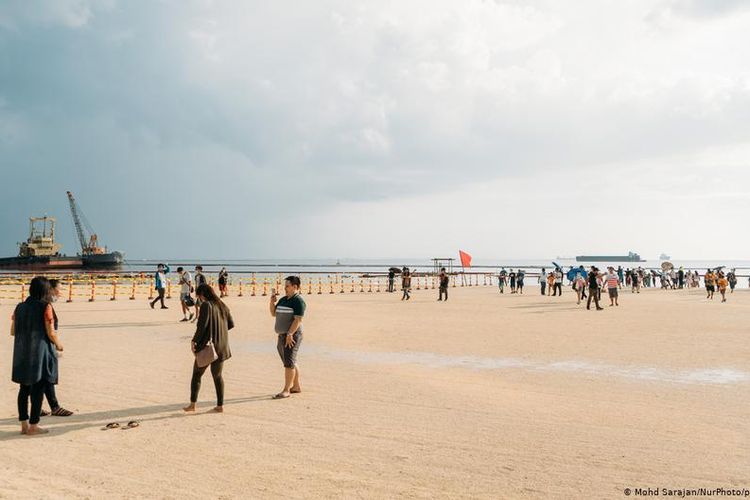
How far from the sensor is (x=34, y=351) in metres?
6.01

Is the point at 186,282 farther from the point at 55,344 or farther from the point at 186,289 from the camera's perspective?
the point at 55,344

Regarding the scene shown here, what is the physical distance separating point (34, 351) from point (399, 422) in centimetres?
445

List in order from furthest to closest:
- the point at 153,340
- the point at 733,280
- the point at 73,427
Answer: the point at 733,280, the point at 153,340, the point at 73,427

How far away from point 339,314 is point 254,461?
15903 millimetres

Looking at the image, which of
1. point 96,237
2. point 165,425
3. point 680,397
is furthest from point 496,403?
point 96,237

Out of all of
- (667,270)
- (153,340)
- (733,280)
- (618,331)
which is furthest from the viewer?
(667,270)

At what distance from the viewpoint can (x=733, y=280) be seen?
41.0 m

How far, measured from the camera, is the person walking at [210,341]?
691 centimetres

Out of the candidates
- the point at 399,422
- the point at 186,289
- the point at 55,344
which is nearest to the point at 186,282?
the point at 186,289

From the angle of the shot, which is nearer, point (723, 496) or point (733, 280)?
point (723, 496)

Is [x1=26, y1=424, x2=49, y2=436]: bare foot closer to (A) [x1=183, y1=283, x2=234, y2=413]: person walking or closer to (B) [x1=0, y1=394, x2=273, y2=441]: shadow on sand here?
(B) [x1=0, y1=394, x2=273, y2=441]: shadow on sand

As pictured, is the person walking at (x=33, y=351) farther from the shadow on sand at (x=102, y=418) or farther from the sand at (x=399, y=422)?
the sand at (x=399, y=422)

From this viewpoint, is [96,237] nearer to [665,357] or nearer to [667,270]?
[667,270]

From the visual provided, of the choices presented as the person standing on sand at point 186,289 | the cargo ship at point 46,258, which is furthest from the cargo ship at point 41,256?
the person standing on sand at point 186,289
